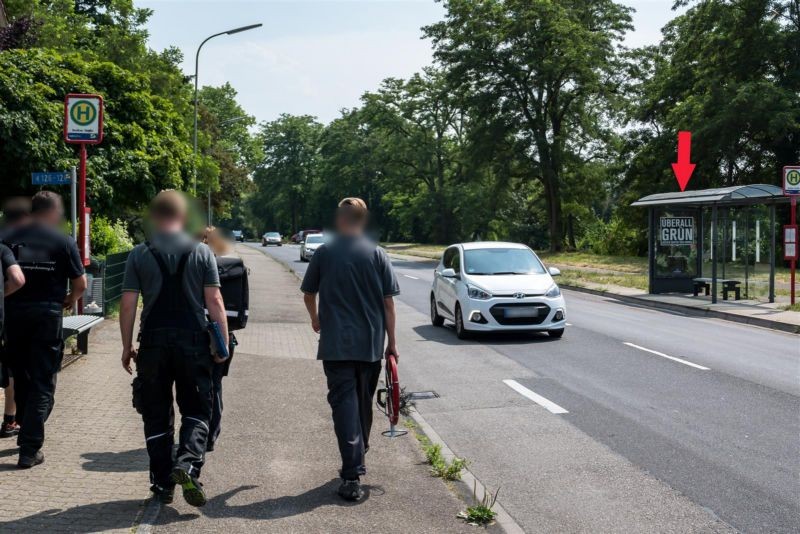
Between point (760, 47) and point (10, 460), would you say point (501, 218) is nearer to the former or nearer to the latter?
point (760, 47)

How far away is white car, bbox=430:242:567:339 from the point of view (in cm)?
1335

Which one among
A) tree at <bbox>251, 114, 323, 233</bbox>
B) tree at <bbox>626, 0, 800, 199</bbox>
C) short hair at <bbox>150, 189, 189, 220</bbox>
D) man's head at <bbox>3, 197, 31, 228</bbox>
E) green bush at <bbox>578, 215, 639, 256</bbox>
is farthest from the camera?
tree at <bbox>251, 114, 323, 233</bbox>

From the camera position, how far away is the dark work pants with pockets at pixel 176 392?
4.89m

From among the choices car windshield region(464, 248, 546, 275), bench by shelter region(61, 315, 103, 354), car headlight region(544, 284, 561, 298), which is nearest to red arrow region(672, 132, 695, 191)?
car windshield region(464, 248, 546, 275)

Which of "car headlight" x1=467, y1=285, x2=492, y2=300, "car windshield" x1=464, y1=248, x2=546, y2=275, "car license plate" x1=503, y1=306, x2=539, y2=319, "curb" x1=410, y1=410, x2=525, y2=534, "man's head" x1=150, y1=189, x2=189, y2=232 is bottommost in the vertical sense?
"curb" x1=410, y1=410, x2=525, y2=534

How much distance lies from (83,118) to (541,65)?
126ft

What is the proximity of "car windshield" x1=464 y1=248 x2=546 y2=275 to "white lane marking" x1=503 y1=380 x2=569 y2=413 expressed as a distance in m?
4.64

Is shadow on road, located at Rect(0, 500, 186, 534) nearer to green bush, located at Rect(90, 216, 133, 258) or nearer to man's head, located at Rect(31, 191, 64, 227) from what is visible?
man's head, located at Rect(31, 191, 64, 227)

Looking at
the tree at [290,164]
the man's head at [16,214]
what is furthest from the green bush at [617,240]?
the tree at [290,164]

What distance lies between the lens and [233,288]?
20.6ft

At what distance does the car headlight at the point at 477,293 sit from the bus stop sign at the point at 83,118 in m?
5.98

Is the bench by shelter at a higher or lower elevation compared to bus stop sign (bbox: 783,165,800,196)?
lower

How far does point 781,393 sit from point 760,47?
32548 millimetres

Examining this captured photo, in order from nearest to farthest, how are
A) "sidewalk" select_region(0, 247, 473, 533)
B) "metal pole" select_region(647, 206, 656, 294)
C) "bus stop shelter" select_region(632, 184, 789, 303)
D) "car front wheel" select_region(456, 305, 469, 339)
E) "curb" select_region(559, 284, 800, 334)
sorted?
"sidewalk" select_region(0, 247, 473, 533)
"car front wheel" select_region(456, 305, 469, 339)
"curb" select_region(559, 284, 800, 334)
"bus stop shelter" select_region(632, 184, 789, 303)
"metal pole" select_region(647, 206, 656, 294)
